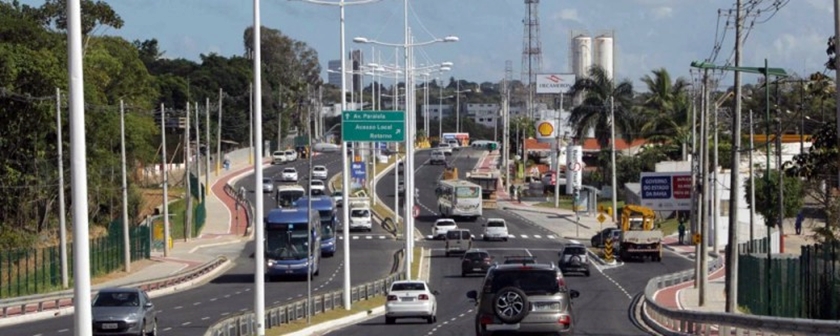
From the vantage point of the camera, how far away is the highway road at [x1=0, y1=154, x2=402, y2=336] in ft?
145

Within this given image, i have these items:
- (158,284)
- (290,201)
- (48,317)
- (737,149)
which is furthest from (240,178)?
(737,149)

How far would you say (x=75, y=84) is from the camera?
617 inches

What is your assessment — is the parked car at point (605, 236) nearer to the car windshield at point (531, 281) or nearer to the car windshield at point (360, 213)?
the car windshield at point (360, 213)

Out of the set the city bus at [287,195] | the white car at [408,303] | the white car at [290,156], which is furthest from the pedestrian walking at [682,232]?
the white car at [290,156]

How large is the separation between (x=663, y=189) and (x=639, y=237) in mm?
4310

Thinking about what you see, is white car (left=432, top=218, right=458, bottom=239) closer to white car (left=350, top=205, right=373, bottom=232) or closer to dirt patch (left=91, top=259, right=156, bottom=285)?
white car (left=350, top=205, right=373, bottom=232)

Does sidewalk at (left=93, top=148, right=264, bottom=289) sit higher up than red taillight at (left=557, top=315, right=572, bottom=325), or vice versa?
red taillight at (left=557, top=315, right=572, bottom=325)

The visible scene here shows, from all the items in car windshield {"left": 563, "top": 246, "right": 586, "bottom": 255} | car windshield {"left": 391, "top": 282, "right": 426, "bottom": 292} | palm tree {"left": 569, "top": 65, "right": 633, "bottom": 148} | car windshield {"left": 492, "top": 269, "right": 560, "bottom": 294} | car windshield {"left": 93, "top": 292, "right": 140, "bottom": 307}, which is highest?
palm tree {"left": 569, "top": 65, "right": 633, "bottom": 148}

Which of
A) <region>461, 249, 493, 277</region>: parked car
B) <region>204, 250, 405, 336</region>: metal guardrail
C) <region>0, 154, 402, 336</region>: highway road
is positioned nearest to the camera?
<region>204, 250, 405, 336</region>: metal guardrail

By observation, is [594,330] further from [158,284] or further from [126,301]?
[158,284]

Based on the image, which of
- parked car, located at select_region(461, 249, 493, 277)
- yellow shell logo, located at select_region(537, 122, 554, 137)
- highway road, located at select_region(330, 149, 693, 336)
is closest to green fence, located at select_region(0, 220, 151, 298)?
highway road, located at select_region(330, 149, 693, 336)

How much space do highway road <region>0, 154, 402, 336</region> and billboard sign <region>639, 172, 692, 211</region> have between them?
45.8 feet

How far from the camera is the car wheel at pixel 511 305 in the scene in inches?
1020

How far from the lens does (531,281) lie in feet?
87.0
